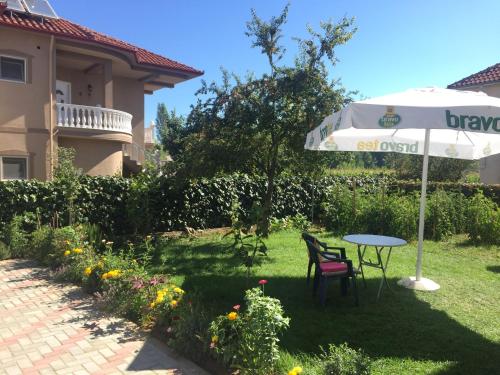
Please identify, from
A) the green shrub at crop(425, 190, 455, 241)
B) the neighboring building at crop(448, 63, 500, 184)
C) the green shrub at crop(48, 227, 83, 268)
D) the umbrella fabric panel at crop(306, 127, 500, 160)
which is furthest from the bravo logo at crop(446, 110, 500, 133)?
the neighboring building at crop(448, 63, 500, 184)

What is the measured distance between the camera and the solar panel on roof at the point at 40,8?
1421 centimetres

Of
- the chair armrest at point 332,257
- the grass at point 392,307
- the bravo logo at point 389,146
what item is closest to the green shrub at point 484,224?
the grass at point 392,307

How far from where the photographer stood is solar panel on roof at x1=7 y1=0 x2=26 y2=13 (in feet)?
44.8

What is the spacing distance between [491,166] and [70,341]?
66.4 feet

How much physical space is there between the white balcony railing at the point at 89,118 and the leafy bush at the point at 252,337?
502 inches

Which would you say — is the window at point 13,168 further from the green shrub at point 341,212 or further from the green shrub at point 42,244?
the green shrub at point 341,212

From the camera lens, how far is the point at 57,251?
802cm

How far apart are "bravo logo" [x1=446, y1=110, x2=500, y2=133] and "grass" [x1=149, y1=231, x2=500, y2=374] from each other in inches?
95.5

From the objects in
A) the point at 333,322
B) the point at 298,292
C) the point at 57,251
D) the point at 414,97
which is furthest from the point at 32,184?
the point at 414,97

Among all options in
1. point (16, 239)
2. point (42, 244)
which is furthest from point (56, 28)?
point (42, 244)

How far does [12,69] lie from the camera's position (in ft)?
44.4

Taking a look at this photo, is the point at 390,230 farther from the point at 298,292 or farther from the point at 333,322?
the point at 333,322

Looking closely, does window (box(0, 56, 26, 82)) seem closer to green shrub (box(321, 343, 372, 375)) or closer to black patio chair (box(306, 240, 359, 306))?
black patio chair (box(306, 240, 359, 306))

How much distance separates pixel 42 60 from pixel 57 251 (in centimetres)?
883
